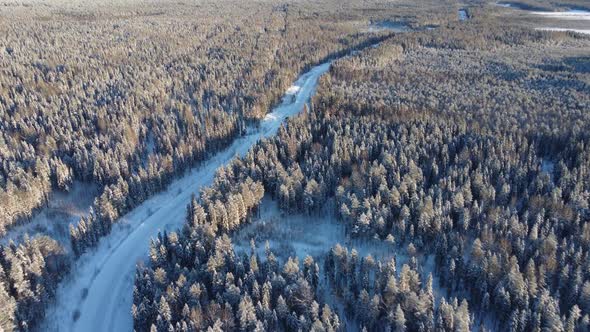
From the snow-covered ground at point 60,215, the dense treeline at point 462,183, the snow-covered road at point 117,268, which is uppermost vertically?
the dense treeline at point 462,183

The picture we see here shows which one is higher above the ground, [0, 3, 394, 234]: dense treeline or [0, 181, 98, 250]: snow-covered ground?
[0, 3, 394, 234]: dense treeline

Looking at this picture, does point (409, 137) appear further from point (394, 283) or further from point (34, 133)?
point (34, 133)

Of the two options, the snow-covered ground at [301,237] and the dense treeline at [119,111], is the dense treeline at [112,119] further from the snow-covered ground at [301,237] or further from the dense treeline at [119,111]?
the snow-covered ground at [301,237]

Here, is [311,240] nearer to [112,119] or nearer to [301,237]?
[301,237]

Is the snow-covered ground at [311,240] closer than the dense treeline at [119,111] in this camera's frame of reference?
Yes

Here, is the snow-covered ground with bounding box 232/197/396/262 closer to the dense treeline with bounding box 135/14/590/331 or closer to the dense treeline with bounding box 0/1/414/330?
the dense treeline with bounding box 135/14/590/331

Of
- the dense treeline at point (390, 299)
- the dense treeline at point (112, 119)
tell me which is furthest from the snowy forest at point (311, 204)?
the dense treeline at point (112, 119)

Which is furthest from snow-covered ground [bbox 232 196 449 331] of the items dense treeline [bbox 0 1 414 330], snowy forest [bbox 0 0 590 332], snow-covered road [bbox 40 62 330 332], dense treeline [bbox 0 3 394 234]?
dense treeline [bbox 0 3 394 234]
